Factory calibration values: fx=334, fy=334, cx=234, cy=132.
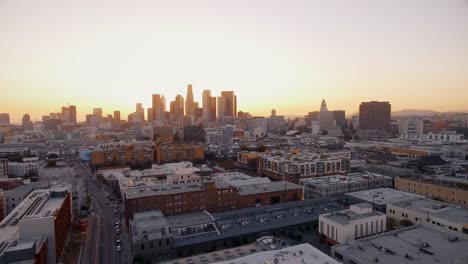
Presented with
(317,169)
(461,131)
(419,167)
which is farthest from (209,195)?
(461,131)

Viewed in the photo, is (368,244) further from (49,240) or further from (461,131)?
(461,131)

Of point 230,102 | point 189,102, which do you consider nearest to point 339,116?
point 230,102

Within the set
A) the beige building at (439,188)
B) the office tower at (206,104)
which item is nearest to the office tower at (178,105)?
the office tower at (206,104)

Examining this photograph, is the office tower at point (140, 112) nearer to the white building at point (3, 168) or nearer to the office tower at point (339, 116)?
the office tower at point (339, 116)

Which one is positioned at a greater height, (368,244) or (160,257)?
(368,244)

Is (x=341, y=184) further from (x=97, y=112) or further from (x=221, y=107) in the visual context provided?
(x=97, y=112)

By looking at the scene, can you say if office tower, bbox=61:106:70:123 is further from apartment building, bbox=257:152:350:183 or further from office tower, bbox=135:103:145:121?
apartment building, bbox=257:152:350:183
